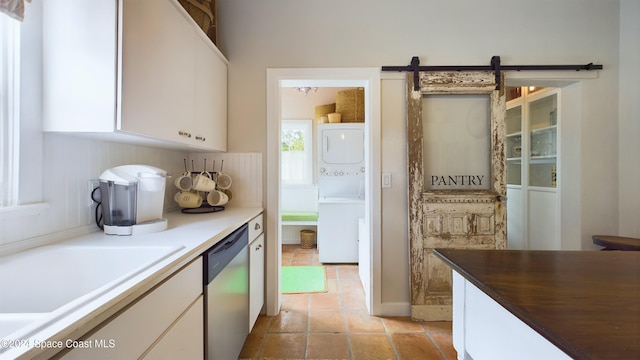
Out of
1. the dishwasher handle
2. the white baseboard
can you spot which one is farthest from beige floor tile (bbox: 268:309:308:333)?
the dishwasher handle

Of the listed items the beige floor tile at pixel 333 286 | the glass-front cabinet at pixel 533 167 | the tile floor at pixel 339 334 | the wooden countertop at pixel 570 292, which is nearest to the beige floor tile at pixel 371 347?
the tile floor at pixel 339 334

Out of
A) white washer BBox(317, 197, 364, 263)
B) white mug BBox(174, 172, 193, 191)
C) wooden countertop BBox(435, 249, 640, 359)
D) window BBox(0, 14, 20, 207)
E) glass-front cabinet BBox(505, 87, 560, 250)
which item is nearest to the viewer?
wooden countertop BBox(435, 249, 640, 359)

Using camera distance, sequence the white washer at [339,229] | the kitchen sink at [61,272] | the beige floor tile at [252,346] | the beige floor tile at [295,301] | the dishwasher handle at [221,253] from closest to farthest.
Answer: the kitchen sink at [61,272], the dishwasher handle at [221,253], the beige floor tile at [252,346], the beige floor tile at [295,301], the white washer at [339,229]

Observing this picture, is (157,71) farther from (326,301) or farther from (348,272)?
(348,272)

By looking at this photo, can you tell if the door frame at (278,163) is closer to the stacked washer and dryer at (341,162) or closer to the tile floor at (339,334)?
the tile floor at (339,334)

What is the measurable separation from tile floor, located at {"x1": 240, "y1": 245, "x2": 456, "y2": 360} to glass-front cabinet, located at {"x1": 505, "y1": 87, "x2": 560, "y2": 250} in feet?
5.78

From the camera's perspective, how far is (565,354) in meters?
0.44

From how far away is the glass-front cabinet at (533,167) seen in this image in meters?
2.62

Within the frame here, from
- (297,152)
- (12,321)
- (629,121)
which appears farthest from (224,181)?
(629,121)

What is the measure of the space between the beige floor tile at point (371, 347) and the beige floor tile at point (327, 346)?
0.06 metres

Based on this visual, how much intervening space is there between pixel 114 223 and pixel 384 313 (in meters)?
1.97

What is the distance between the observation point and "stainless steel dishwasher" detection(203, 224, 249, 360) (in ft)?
3.63

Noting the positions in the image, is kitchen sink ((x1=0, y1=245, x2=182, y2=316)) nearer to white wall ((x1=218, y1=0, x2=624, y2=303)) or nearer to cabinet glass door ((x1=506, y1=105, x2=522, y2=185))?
white wall ((x1=218, y1=0, x2=624, y2=303))

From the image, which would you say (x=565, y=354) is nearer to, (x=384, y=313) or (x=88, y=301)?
(x=88, y=301)
